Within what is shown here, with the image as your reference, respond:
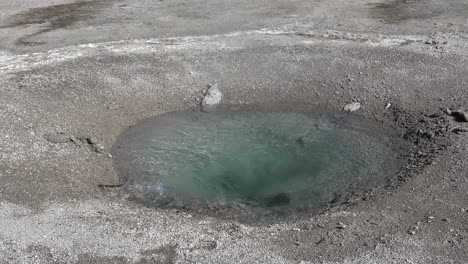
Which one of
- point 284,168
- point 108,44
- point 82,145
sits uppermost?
point 108,44

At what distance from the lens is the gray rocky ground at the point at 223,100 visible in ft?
29.2

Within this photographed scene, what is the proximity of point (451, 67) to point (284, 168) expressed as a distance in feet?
20.2

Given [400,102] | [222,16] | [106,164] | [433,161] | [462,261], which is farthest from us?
[222,16]

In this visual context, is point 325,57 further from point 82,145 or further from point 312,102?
point 82,145

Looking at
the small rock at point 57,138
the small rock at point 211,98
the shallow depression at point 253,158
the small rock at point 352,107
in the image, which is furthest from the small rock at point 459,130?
the small rock at point 57,138

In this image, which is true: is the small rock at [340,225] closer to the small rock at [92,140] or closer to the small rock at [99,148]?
the small rock at [99,148]

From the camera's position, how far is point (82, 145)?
12.4 metres

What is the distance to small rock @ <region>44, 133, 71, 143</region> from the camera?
12.3 m

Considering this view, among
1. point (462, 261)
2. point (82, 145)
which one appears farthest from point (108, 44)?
point (462, 261)

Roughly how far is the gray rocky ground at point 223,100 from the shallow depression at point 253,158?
507mm

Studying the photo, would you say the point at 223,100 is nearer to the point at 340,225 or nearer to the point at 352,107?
the point at 352,107

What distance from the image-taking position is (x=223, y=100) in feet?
48.5

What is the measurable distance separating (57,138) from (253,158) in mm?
4578

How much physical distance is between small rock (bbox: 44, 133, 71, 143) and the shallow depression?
4.14ft
